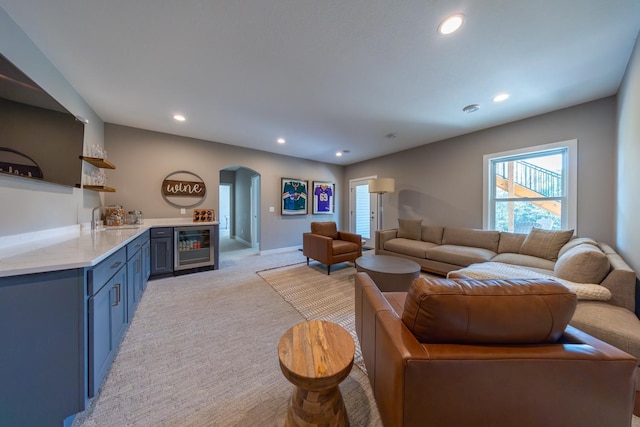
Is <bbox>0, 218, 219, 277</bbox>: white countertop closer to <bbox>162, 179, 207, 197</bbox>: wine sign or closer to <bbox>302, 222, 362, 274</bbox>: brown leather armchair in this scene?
<bbox>162, 179, 207, 197</bbox>: wine sign

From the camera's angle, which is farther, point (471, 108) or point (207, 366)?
point (471, 108)

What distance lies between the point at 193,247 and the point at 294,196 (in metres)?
2.59

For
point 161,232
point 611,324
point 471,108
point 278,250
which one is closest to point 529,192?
point 471,108

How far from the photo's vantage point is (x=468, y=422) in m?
0.82

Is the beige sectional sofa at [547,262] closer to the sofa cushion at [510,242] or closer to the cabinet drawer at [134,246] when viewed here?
the sofa cushion at [510,242]

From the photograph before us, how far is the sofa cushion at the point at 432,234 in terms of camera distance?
4.00m

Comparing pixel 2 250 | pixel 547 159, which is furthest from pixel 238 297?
pixel 547 159

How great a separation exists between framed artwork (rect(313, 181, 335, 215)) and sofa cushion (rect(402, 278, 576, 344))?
5105 millimetres

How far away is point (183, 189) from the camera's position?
404 cm

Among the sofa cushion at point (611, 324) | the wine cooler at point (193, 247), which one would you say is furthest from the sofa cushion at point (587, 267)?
the wine cooler at point (193, 247)

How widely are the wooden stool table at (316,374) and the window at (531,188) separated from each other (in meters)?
3.82

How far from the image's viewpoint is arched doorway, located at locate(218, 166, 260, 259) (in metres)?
5.62

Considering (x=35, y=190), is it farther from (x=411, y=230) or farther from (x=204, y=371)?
(x=411, y=230)

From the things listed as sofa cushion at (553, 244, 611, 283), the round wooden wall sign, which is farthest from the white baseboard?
sofa cushion at (553, 244, 611, 283)
